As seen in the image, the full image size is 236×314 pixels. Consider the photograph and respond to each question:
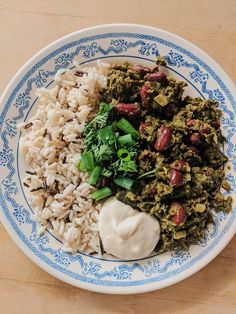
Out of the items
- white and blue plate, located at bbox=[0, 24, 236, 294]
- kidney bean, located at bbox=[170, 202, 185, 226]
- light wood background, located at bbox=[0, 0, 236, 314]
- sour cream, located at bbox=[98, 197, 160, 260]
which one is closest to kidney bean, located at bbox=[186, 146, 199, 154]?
white and blue plate, located at bbox=[0, 24, 236, 294]

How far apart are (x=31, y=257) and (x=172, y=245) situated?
85 centimetres

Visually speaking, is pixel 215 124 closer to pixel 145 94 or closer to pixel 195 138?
pixel 195 138

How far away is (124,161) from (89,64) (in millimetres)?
661

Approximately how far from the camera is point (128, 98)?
2822mm

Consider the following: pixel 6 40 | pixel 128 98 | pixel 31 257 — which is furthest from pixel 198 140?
pixel 6 40

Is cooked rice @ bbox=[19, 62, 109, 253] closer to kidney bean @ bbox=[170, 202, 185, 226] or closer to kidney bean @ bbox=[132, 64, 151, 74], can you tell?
kidney bean @ bbox=[132, 64, 151, 74]

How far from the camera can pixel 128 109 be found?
9.04 ft

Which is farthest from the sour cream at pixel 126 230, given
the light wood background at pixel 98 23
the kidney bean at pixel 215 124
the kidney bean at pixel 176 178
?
the kidney bean at pixel 215 124

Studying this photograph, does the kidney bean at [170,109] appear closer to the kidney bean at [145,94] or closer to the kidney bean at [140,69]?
the kidney bean at [145,94]

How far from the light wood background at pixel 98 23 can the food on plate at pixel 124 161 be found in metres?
0.34

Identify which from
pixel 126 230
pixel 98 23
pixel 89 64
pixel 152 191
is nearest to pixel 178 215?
pixel 152 191

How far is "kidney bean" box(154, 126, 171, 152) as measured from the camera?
2.66 meters

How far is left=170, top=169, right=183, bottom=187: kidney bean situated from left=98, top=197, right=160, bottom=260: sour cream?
0.28m

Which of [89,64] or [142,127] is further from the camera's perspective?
[89,64]
